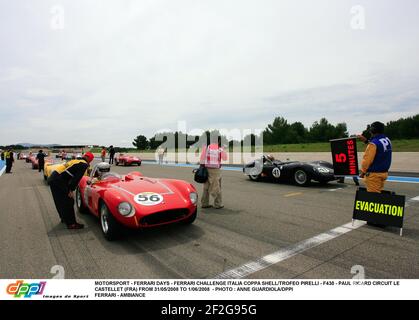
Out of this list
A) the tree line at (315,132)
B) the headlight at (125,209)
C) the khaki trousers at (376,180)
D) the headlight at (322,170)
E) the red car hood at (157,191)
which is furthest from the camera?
the tree line at (315,132)

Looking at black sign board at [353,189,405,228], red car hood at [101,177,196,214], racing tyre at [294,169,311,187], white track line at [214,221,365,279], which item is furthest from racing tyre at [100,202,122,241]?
racing tyre at [294,169,311,187]

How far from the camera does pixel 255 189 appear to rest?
8547 mm

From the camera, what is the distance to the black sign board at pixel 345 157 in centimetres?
767

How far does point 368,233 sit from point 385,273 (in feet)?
4.66

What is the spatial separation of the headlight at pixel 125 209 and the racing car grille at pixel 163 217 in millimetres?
213

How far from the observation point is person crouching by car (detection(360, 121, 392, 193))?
4203mm

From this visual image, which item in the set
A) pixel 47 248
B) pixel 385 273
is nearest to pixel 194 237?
pixel 47 248

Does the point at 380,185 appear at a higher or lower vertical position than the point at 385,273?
higher

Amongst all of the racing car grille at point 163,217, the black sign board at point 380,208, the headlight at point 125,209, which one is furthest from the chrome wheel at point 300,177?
the headlight at point 125,209

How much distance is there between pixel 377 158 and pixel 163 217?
349cm

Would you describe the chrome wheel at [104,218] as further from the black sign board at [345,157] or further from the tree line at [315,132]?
the tree line at [315,132]

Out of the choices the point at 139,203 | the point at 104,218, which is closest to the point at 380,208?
the point at 139,203

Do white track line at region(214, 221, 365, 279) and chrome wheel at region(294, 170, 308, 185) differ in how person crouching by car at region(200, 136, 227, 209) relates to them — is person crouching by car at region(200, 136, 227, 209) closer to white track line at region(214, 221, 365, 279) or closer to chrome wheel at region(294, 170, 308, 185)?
white track line at region(214, 221, 365, 279)
